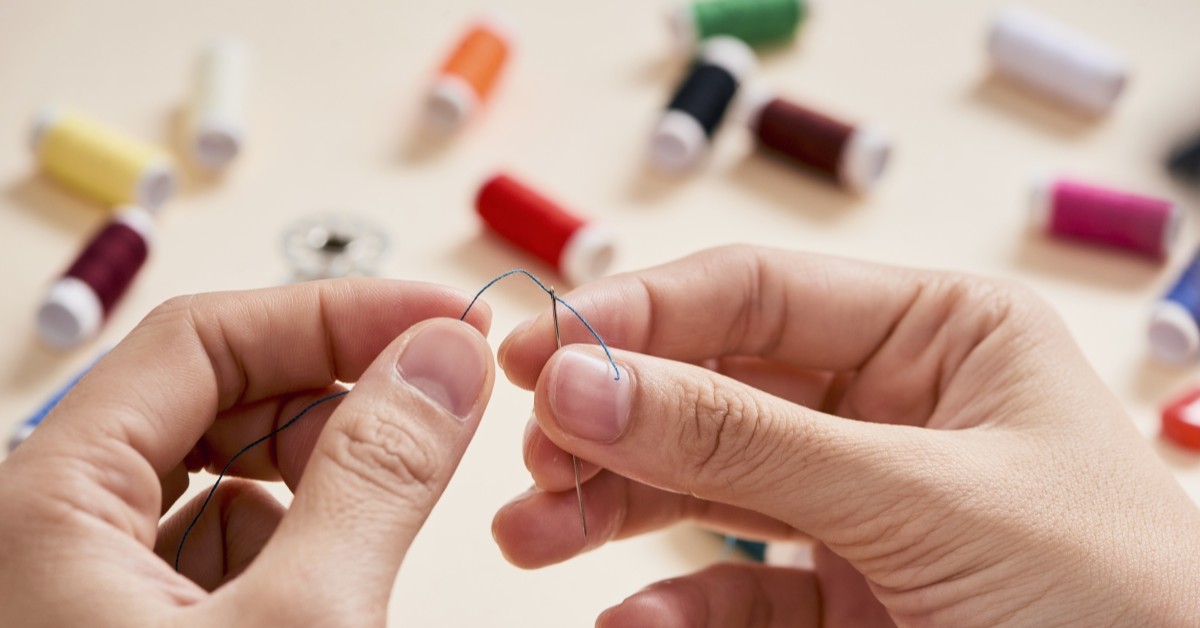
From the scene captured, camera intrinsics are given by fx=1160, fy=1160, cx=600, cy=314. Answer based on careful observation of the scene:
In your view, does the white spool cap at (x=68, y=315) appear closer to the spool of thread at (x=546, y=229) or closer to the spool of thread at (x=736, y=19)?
the spool of thread at (x=546, y=229)

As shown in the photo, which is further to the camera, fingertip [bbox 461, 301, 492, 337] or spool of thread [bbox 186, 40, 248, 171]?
spool of thread [bbox 186, 40, 248, 171]

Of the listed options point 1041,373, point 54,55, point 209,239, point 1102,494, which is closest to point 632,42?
point 209,239

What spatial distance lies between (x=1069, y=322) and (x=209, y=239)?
5.57 feet

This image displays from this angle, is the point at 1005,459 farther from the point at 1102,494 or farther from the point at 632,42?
the point at 632,42

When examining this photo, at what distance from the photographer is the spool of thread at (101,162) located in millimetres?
2309

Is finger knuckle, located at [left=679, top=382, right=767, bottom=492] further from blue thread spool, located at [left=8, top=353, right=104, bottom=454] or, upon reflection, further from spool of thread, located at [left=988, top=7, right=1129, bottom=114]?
spool of thread, located at [left=988, top=7, right=1129, bottom=114]

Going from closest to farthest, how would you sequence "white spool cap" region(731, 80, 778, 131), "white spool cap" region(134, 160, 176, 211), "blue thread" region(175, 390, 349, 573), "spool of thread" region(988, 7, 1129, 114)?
1. "blue thread" region(175, 390, 349, 573)
2. "white spool cap" region(134, 160, 176, 211)
3. "white spool cap" region(731, 80, 778, 131)
4. "spool of thread" region(988, 7, 1129, 114)

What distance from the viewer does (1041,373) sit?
1.54 metres

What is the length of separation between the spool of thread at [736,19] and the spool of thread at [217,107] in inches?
40.0

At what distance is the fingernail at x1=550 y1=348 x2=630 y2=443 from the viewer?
1.33m

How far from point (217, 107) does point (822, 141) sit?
4.26ft

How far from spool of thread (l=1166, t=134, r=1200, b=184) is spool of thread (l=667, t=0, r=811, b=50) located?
92cm

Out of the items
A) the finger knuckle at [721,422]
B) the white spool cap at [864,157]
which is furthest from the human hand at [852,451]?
→ the white spool cap at [864,157]

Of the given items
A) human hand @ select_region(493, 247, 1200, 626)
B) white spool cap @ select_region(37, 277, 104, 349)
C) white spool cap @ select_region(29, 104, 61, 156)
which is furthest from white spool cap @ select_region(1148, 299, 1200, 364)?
white spool cap @ select_region(29, 104, 61, 156)
